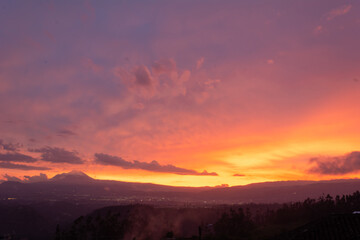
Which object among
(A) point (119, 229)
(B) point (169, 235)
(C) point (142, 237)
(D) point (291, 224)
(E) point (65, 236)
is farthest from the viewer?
(C) point (142, 237)

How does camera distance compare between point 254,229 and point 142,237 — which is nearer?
point 254,229

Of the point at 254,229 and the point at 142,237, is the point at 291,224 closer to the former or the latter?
the point at 254,229

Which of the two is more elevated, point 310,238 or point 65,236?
point 310,238

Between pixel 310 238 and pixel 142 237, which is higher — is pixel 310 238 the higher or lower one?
the higher one

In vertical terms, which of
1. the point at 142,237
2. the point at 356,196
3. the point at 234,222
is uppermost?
the point at 356,196

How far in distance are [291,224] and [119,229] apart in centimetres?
8986

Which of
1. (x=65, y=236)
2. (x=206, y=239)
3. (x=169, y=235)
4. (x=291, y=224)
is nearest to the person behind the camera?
(x=169, y=235)

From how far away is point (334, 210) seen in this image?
149625 millimetres

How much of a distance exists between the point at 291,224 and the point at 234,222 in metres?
28.3

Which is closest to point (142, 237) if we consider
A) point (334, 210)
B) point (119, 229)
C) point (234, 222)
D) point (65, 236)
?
point (119, 229)

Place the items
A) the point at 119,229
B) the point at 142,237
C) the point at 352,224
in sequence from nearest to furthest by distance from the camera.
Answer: the point at 352,224 < the point at 119,229 < the point at 142,237

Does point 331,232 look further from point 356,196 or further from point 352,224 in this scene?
point 356,196

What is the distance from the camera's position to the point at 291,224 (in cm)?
14600

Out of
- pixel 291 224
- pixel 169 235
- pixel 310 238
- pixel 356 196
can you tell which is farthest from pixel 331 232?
pixel 356 196
